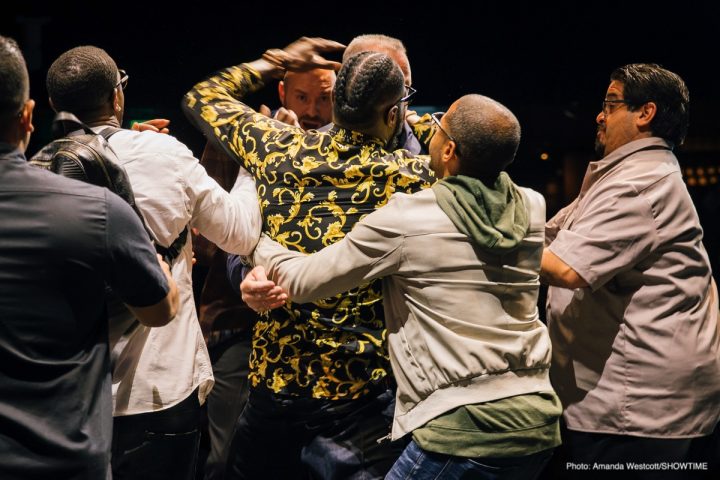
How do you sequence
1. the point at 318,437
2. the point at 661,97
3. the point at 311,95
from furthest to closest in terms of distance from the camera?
the point at 311,95 → the point at 661,97 → the point at 318,437

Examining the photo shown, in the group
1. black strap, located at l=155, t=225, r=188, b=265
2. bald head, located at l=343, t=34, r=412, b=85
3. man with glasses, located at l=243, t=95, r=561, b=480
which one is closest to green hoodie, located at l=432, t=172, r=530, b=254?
man with glasses, located at l=243, t=95, r=561, b=480

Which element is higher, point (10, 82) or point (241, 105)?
point (10, 82)

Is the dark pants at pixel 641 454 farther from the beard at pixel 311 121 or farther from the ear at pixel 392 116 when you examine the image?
the beard at pixel 311 121

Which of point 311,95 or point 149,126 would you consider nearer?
point 149,126

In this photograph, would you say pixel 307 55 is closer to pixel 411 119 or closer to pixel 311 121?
pixel 411 119

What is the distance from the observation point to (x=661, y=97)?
2391 mm

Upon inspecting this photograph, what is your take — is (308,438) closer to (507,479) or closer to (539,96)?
(507,479)

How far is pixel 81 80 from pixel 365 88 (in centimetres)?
67

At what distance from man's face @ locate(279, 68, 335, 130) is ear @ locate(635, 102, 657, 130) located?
3.59 feet

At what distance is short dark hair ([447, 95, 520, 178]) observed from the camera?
1838 millimetres

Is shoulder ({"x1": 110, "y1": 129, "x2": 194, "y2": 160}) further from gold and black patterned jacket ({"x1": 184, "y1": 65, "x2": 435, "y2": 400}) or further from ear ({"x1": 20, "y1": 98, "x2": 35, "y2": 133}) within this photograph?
ear ({"x1": 20, "y1": 98, "x2": 35, "y2": 133})

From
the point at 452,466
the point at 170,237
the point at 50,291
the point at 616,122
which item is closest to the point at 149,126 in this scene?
the point at 170,237

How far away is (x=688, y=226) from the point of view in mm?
2293

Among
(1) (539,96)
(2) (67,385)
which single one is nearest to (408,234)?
(2) (67,385)
